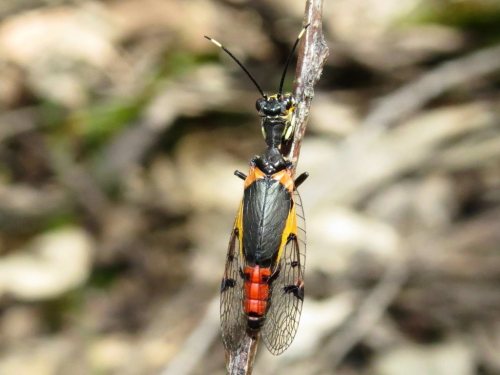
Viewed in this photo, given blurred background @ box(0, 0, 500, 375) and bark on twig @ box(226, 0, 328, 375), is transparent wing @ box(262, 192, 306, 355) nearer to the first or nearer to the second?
bark on twig @ box(226, 0, 328, 375)

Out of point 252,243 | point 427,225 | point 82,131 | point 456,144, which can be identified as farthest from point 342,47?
point 252,243

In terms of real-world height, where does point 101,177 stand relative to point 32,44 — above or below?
below

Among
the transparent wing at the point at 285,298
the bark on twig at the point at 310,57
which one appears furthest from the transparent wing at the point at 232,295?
the bark on twig at the point at 310,57

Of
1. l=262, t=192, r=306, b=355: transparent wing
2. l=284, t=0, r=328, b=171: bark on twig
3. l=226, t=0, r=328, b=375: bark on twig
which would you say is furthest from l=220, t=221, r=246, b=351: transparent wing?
l=284, t=0, r=328, b=171: bark on twig

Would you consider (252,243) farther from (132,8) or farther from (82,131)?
(132,8)

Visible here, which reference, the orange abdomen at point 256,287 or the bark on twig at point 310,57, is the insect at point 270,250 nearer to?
the orange abdomen at point 256,287

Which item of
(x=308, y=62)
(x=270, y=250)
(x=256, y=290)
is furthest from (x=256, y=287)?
(x=308, y=62)

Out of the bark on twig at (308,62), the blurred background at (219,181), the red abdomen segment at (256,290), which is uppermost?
the blurred background at (219,181)
